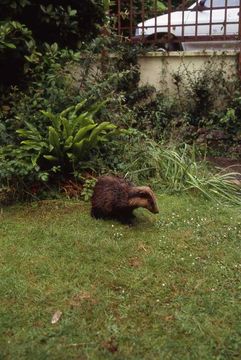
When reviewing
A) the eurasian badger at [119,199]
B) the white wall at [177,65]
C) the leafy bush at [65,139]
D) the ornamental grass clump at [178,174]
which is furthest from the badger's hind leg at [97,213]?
the white wall at [177,65]

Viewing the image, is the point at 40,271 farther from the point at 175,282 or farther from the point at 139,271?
the point at 175,282

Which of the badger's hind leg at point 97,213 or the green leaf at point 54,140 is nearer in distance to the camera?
the badger's hind leg at point 97,213

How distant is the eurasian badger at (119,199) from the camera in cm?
441

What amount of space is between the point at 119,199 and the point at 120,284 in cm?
106

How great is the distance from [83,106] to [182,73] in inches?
120

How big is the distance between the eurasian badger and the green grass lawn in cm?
10

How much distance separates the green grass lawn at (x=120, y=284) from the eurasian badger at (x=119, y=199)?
10 cm

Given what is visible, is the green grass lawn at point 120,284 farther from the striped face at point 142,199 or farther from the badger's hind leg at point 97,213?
the striped face at point 142,199

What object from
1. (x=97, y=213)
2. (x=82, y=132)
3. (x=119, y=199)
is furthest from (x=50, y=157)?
(x=119, y=199)

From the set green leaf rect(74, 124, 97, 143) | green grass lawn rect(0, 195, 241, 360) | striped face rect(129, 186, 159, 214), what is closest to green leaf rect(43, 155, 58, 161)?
green leaf rect(74, 124, 97, 143)

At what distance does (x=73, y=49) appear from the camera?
642 centimetres

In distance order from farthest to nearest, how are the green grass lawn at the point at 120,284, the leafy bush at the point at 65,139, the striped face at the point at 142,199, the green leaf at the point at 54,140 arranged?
the leafy bush at the point at 65,139
the green leaf at the point at 54,140
the striped face at the point at 142,199
the green grass lawn at the point at 120,284

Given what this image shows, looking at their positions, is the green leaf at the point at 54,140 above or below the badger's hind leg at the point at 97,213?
above

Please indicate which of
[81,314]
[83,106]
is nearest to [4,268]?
[81,314]
